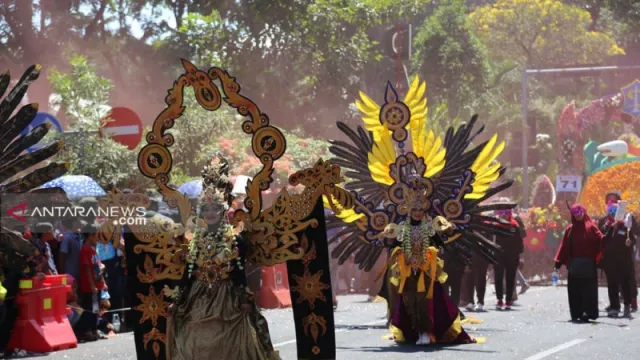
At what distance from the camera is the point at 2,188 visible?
31.5 ft

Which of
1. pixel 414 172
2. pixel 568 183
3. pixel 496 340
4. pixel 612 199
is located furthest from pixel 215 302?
pixel 568 183

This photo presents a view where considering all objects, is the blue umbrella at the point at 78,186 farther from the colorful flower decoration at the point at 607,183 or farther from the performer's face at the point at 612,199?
the colorful flower decoration at the point at 607,183

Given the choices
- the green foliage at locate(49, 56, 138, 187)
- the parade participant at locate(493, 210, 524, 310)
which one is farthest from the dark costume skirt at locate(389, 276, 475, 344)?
the green foliage at locate(49, 56, 138, 187)

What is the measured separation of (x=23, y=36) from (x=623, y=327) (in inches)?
862

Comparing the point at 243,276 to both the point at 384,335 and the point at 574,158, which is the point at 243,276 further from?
the point at 574,158

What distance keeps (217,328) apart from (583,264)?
942 cm

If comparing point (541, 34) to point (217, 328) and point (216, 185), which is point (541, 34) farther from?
point (217, 328)

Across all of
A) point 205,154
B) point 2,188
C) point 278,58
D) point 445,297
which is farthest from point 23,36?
point 2,188

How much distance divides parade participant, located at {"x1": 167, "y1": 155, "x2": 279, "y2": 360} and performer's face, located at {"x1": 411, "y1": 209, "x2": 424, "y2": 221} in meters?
5.30

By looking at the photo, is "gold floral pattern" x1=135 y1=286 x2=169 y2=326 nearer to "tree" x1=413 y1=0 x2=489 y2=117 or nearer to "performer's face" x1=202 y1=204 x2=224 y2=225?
"performer's face" x1=202 y1=204 x2=224 y2=225

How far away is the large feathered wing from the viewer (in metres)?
9.42

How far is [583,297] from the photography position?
1683cm

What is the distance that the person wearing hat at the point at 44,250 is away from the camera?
14.0m

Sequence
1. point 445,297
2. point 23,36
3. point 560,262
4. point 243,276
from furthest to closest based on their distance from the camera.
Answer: point 23,36 < point 560,262 < point 445,297 < point 243,276
